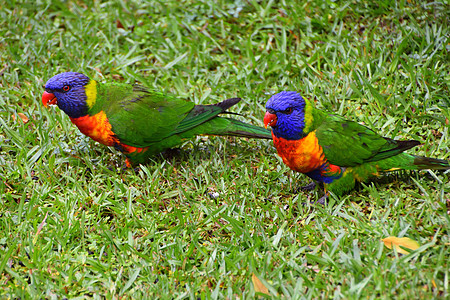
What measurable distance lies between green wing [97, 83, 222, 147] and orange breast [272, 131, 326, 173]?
833 mm

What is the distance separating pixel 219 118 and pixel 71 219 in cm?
153

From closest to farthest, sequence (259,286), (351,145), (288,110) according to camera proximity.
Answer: (259,286)
(288,110)
(351,145)

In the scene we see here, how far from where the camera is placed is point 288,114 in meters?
3.12

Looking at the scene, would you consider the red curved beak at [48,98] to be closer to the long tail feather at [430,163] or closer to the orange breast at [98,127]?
the orange breast at [98,127]

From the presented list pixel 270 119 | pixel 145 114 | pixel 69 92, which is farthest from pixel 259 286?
pixel 69 92

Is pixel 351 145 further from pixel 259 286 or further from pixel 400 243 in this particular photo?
pixel 259 286

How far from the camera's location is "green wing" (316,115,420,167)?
3219 millimetres

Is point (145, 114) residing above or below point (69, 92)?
below

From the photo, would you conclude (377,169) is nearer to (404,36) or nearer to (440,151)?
(440,151)

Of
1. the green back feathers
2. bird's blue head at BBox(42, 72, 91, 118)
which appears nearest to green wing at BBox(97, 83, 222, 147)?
the green back feathers

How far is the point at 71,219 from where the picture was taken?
3328 millimetres

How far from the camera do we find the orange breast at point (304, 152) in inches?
125

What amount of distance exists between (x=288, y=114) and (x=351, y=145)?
57 cm

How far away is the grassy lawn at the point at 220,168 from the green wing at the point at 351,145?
28 cm
